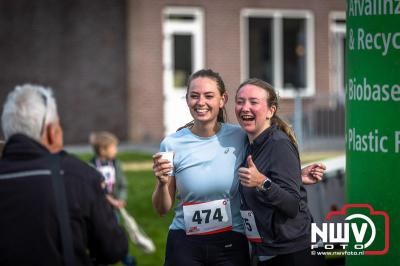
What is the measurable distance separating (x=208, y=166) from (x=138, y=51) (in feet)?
67.4

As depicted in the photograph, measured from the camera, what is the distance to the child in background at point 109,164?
34.3 feet

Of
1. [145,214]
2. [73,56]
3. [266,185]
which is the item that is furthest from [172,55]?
[266,185]

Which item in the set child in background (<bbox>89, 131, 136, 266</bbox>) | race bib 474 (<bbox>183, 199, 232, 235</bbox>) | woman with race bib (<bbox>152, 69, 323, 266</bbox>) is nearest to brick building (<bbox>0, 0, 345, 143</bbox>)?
child in background (<bbox>89, 131, 136, 266</bbox>)

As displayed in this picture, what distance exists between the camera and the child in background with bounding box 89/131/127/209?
10453 mm

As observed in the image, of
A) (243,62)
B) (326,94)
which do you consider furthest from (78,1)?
(326,94)

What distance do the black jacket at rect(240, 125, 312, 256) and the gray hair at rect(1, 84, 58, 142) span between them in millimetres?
1247

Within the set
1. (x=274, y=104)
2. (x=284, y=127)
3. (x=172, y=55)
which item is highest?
(x=172, y=55)

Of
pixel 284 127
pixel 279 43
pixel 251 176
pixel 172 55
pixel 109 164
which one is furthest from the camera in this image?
pixel 279 43

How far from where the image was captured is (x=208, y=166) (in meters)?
5.55

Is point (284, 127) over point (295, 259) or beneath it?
over

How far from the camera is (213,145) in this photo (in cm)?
562

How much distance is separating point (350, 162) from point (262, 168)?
68cm

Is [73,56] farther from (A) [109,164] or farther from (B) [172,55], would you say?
(A) [109,164]

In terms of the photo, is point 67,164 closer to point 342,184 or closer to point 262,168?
point 262,168
